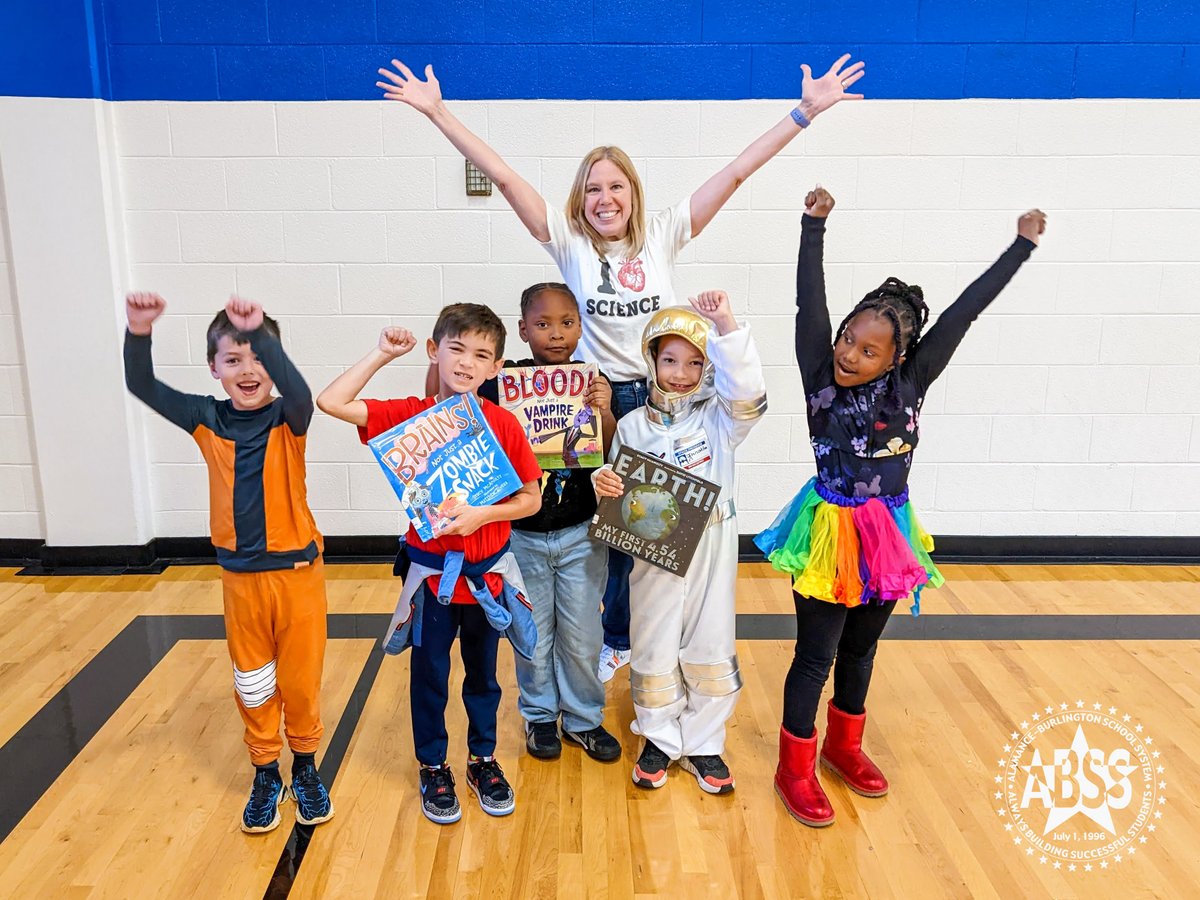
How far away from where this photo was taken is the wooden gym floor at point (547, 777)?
211 cm

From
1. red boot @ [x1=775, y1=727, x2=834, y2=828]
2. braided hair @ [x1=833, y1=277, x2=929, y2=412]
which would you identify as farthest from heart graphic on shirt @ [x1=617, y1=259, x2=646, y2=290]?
red boot @ [x1=775, y1=727, x2=834, y2=828]

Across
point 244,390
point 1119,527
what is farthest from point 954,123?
point 244,390

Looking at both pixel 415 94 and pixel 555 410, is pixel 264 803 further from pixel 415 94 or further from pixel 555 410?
pixel 415 94

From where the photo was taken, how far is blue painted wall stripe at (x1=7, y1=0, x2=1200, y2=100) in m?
3.55

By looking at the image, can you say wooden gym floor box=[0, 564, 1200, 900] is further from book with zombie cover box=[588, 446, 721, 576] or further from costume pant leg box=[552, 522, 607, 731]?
book with zombie cover box=[588, 446, 721, 576]

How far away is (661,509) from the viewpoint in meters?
2.27

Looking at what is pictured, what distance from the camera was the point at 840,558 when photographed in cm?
219

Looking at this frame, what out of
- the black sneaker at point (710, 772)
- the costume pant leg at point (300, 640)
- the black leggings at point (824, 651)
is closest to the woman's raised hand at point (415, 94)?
the costume pant leg at point (300, 640)

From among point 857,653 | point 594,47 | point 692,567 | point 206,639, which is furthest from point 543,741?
point 594,47

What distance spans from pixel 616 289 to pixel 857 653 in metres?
1.15

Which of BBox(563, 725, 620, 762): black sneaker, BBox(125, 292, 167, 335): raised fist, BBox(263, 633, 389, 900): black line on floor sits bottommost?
BBox(263, 633, 389, 900): black line on floor

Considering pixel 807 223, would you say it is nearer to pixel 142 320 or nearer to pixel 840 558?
pixel 840 558

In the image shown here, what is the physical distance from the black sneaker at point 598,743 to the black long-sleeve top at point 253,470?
96 centimetres

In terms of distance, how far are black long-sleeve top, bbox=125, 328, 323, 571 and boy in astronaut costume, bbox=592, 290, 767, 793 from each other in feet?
2.40
